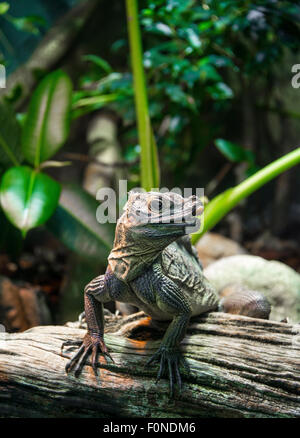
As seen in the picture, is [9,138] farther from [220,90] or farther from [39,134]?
[220,90]

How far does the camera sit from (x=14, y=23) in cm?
519

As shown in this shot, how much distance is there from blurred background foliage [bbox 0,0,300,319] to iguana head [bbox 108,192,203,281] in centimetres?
116

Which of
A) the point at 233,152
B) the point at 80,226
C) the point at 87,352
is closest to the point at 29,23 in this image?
the point at 233,152

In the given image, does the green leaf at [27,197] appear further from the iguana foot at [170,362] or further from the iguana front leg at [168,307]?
the iguana foot at [170,362]

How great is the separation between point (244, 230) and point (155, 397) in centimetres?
463

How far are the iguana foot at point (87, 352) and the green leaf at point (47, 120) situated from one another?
187 cm

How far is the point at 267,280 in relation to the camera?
351cm

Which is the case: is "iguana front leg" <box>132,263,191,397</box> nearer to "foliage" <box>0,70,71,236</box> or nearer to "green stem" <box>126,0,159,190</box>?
"foliage" <box>0,70,71,236</box>

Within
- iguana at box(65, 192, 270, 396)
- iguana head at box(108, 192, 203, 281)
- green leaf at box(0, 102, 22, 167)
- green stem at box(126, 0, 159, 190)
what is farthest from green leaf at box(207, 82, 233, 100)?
iguana head at box(108, 192, 203, 281)

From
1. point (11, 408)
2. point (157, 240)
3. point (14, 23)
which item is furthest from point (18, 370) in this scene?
point (14, 23)

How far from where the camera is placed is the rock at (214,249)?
4953 mm

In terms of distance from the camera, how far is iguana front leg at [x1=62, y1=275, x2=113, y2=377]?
7.46 feet

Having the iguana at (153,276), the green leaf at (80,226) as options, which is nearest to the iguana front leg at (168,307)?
the iguana at (153,276)
